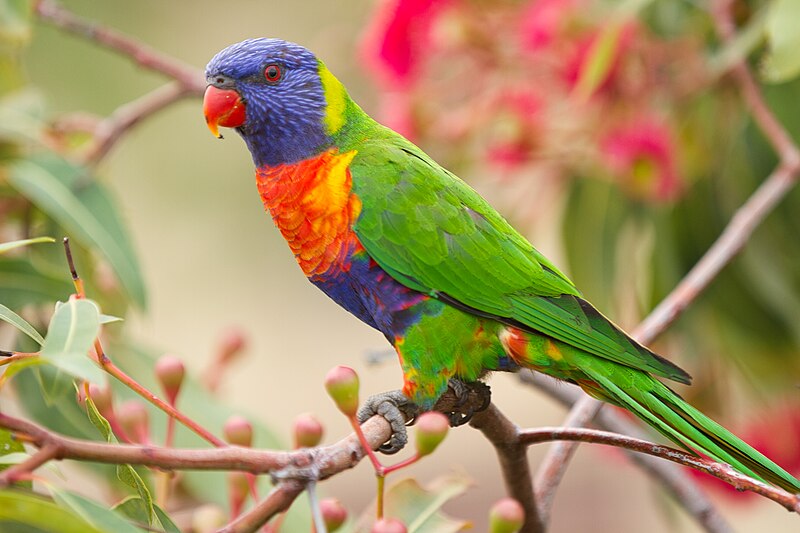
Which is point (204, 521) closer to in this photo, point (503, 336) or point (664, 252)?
point (503, 336)

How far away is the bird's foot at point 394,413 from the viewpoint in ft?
2.86

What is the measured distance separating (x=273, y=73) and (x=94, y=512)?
A: 625 millimetres

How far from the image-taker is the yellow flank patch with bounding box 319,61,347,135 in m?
1.07

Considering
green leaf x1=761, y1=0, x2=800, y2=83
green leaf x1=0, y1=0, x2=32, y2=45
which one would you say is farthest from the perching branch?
green leaf x1=0, y1=0, x2=32, y2=45

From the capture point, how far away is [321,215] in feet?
3.30

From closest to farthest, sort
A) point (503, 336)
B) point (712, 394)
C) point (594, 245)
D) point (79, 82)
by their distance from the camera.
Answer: point (503, 336), point (712, 394), point (594, 245), point (79, 82)

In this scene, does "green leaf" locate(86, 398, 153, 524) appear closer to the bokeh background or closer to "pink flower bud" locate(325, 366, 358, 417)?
"pink flower bud" locate(325, 366, 358, 417)

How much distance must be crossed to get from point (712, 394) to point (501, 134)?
1.80 ft

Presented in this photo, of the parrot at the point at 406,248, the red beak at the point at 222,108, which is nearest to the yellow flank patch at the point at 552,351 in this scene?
the parrot at the point at 406,248

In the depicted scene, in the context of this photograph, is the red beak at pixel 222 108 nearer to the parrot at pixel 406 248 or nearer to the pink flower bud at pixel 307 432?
the parrot at pixel 406 248

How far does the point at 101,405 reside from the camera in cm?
81

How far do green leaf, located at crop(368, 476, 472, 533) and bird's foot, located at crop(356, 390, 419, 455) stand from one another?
5 centimetres

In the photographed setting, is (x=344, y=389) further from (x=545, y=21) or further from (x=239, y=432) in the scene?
(x=545, y=21)

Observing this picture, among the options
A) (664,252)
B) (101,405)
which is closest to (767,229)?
(664,252)
